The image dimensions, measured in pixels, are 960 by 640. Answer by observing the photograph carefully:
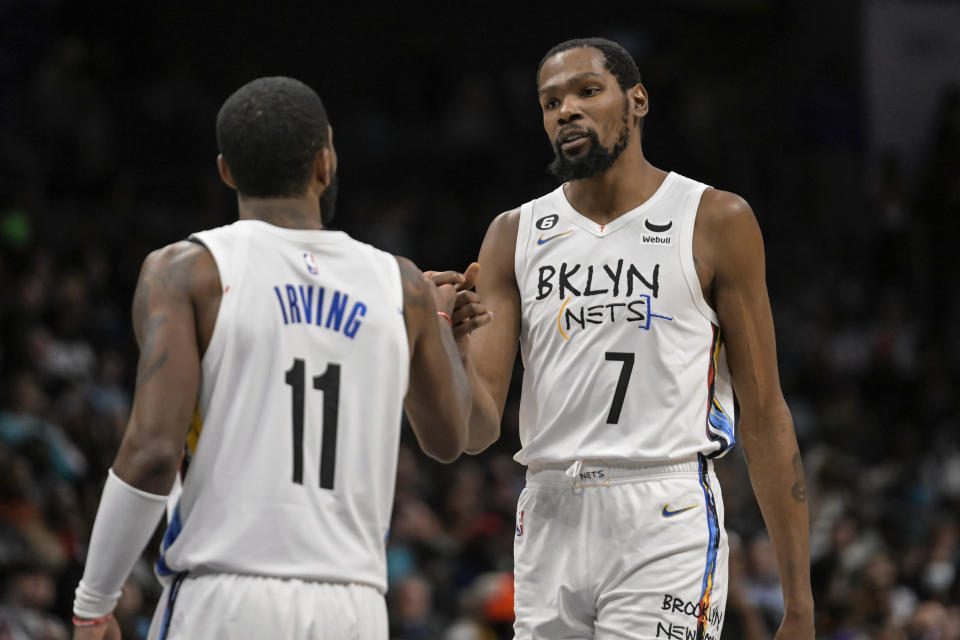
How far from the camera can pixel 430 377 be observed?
11.4 feet

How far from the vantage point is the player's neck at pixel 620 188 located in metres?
4.58

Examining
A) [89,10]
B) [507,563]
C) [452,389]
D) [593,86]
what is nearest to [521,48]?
[89,10]

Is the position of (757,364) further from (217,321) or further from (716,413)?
(217,321)

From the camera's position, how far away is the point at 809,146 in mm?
17688

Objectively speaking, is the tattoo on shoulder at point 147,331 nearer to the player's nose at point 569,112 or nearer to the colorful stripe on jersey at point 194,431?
the colorful stripe on jersey at point 194,431

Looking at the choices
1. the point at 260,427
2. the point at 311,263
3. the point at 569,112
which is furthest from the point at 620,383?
the point at 260,427

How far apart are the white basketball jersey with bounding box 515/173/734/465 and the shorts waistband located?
3 centimetres

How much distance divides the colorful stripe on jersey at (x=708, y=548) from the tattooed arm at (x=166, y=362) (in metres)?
1.86

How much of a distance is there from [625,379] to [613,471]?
0.30 metres

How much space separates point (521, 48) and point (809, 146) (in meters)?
4.23

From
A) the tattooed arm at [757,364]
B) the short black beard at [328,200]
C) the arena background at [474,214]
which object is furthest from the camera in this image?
the arena background at [474,214]

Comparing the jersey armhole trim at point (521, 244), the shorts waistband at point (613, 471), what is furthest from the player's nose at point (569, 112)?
the shorts waistband at point (613, 471)

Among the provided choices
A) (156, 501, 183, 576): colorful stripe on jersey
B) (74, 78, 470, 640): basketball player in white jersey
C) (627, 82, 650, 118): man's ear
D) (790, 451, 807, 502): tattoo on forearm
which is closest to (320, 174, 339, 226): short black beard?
(74, 78, 470, 640): basketball player in white jersey

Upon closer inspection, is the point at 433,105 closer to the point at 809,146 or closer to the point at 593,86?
the point at 809,146
